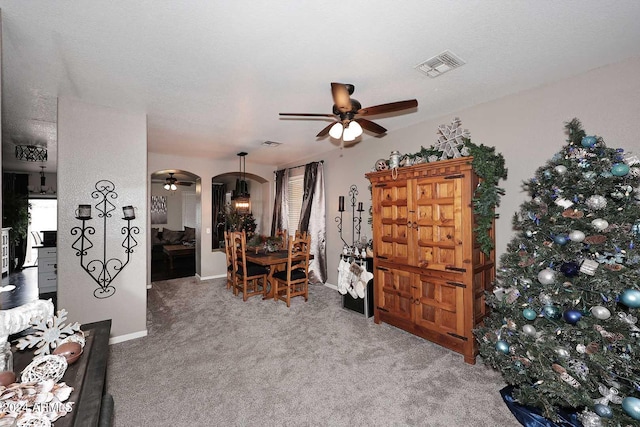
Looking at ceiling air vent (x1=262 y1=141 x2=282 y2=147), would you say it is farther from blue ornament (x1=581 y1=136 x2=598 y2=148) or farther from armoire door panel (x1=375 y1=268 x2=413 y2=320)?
blue ornament (x1=581 y1=136 x2=598 y2=148)

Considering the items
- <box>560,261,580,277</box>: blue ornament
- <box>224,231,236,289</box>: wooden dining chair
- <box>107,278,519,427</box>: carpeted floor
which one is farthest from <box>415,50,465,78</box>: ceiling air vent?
<box>224,231,236,289</box>: wooden dining chair

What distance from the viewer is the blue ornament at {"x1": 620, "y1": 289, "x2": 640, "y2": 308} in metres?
1.55

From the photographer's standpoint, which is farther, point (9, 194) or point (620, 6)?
point (9, 194)

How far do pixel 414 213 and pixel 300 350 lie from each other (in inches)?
77.4

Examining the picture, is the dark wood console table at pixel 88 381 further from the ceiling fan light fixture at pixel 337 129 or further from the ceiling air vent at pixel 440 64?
the ceiling air vent at pixel 440 64

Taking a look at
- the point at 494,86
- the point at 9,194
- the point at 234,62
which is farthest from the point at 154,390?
the point at 9,194

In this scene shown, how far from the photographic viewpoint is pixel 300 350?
2947mm

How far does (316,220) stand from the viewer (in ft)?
18.4

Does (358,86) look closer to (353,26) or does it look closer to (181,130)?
(353,26)

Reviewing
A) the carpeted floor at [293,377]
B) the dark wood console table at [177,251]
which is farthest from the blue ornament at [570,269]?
the dark wood console table at [177,251]

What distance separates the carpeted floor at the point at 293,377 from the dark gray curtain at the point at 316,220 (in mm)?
1736

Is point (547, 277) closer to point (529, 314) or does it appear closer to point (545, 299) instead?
point (545, 299)

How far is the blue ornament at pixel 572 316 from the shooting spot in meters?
1.77

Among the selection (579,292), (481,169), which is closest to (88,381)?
(579,292)
